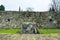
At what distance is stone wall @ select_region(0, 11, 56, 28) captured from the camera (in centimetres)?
1850

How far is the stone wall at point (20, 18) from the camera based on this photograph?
18500mm

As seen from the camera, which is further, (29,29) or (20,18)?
(20,18)

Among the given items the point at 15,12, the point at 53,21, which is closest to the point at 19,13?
the point at 15,12

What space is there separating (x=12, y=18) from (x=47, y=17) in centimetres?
289

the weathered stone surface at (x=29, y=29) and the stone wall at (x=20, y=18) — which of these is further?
the stone wall at (x=20, y=18)

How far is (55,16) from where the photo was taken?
18469 mm

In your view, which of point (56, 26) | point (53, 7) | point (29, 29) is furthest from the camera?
point (53, 7)

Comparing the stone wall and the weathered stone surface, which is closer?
the weathered stone surface

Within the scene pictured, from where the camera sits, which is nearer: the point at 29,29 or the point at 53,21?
the point at 29,29

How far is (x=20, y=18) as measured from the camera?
18.7m

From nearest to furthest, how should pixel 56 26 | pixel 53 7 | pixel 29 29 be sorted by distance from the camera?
pixel 29 29 → pixel 56 26 → pixel 53 7

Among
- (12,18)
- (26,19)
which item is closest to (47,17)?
(26,19)

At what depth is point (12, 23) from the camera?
18.7m

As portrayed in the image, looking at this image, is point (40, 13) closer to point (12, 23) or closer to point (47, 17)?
point (47, 17)
